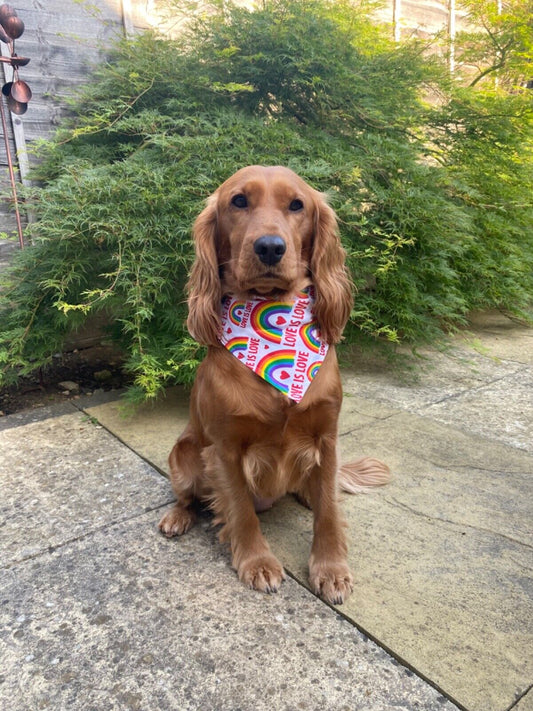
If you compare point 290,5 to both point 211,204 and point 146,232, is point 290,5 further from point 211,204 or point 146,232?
point 211,204

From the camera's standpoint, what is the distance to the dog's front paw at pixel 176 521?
7.30 ft

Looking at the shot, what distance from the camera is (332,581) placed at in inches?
73.5

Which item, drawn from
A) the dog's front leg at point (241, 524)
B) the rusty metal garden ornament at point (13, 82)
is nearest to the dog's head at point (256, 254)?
the dog's front leg at point (241, 524)

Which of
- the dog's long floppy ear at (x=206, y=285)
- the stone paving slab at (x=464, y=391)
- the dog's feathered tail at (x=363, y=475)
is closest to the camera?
the dog's long floppy ear at (x=206, y=285)

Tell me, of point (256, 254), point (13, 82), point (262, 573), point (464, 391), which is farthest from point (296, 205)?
point (13, 82)

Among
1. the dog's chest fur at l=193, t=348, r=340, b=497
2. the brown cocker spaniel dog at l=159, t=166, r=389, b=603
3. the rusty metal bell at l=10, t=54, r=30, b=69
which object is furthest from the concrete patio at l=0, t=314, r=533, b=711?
the rusty metal bell at l=10, t=54, r=30, b=69

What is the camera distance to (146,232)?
10.7 feet

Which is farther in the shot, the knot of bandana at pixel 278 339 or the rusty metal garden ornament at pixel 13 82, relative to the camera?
the rusty metal garden ornament at pixel 13 82

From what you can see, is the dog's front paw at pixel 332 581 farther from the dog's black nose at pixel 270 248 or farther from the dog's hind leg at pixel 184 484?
the dog's black nose at pixel 270 248

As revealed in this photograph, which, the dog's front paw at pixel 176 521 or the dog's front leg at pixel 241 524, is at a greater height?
the dog's front leg at pixel 241 524

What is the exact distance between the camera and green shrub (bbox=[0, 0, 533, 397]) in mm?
3316

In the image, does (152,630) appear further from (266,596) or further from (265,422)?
(265,422)

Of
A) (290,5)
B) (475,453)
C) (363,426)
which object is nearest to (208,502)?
(363,426)

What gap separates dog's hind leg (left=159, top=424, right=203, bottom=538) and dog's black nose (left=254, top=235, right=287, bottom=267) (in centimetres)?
90
